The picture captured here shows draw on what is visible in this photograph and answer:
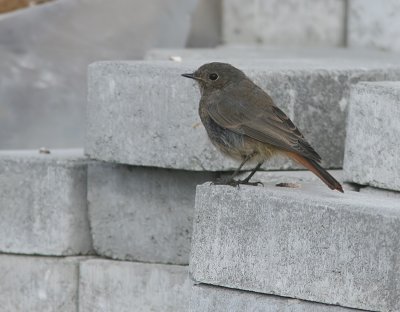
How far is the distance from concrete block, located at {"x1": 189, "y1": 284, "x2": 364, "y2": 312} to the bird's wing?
753mm

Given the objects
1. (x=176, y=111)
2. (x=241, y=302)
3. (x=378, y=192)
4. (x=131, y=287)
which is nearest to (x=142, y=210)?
(x=131, y=287)

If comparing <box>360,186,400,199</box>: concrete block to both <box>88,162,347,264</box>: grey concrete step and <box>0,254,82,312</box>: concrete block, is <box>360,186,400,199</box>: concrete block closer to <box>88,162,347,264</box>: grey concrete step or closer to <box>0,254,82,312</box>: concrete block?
<box>88,162,347,264</box>: grey concrete step

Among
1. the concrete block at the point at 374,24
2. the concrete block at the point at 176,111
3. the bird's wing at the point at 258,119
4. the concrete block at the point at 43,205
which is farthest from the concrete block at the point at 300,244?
the concrete block at the point at 374,24

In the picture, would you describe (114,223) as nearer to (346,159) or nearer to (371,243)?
(346,159)

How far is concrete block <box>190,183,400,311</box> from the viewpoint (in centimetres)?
486

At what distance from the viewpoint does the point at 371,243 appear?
16.0 ft

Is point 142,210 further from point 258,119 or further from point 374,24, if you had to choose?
point 374,24

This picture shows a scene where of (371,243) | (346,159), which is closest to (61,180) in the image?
(346,159)

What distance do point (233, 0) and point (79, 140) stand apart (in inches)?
86.4

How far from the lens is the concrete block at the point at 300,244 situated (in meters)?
4.86

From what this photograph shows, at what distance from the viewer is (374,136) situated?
586cm

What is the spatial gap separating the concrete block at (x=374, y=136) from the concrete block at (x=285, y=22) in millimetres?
3355

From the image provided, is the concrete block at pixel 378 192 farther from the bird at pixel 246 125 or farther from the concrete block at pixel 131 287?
the concrete block at pixel 131 287

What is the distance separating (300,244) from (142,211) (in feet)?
5.88
